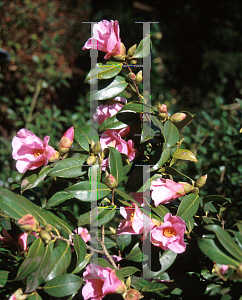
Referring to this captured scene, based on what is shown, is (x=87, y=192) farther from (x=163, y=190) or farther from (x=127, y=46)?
(x=127, y=46)

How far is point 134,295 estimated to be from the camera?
1.67 ft

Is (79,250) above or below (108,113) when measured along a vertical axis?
below

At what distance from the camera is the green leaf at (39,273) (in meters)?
0.45

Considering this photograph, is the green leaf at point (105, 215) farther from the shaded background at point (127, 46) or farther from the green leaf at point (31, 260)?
the shaded background at point (127, 46)

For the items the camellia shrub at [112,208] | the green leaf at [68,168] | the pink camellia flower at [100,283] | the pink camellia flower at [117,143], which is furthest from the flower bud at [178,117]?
the pink camellia flower at [100,283]

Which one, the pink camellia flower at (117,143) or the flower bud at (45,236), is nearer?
the flower bud at (45,236)

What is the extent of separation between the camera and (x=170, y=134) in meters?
0.55

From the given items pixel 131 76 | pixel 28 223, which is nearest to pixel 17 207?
pixel 28 223

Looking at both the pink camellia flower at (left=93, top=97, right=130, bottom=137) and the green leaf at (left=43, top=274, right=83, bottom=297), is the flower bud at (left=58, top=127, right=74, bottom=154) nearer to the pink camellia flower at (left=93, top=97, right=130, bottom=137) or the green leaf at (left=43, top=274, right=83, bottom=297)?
the pink camellia flower at (left=93, top=97, right=130, bottom=137)

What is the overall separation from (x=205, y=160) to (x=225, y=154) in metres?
0.11

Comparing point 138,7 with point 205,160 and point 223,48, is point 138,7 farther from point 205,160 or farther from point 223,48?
point 205,160

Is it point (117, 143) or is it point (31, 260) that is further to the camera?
point (117, 143)

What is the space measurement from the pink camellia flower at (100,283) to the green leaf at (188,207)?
164mm

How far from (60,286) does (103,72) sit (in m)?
0.41
